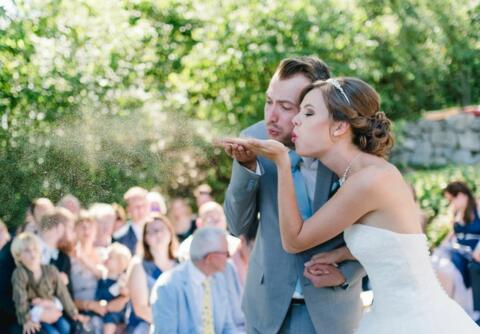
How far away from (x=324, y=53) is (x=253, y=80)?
0.99 metres

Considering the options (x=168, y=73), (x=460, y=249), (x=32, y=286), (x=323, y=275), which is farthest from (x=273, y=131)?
(x=168, y=73)

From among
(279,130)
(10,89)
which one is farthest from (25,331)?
(279,130)

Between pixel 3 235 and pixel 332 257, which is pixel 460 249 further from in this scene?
pixel 332 257

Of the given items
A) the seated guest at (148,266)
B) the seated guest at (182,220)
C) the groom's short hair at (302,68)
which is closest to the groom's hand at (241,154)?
the groom's short hair at (302,68)

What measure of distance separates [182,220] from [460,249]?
2397mm

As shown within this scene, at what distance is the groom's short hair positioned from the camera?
11.4 feet

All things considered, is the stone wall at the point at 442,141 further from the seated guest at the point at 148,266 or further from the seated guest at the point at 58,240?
the seated guest at the point at 58,240

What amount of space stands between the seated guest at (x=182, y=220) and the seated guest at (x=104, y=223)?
966 millimetres

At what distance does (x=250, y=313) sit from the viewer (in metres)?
3.59

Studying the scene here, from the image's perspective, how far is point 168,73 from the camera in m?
10.4

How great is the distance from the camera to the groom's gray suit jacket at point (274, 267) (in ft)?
11.1

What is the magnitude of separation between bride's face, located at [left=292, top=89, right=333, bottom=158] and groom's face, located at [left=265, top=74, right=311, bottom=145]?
0.11 m

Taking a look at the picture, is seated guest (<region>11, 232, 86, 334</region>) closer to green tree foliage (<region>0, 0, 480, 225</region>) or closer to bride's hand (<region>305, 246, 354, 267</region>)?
green tree foliage (<region>0, 0, 480, 225</region>)

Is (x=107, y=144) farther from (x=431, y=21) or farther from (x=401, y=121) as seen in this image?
(x=431, y=21)
